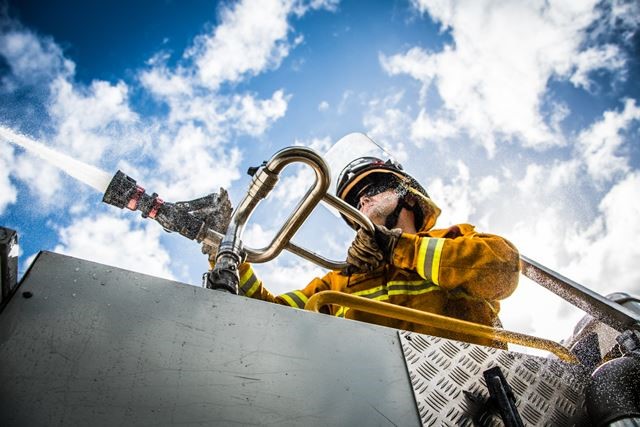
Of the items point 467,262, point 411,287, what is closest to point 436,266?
point 467,262

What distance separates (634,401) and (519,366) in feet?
1.82

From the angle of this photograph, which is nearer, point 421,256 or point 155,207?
point 155,207

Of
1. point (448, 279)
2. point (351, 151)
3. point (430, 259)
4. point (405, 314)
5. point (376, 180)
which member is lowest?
point (405, 314)

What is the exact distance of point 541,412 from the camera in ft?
5.07

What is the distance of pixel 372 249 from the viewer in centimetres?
252

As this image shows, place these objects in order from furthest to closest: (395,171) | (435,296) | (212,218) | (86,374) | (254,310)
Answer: (395,171) < (435,296) < (212,218) < (254,310) < (86,374)

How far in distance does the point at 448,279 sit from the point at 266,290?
1.54 meters

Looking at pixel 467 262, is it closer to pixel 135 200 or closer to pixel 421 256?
pixel 421 256

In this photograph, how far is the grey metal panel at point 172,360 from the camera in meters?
0.89

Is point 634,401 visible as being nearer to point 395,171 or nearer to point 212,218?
point 212,218

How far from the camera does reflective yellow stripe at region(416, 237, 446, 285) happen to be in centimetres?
244

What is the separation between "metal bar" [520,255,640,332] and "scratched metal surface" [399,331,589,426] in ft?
1.90

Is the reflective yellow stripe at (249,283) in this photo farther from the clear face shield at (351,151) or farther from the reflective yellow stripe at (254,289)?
the clear face shield at (351,151)

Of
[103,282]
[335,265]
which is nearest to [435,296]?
[335,265]
